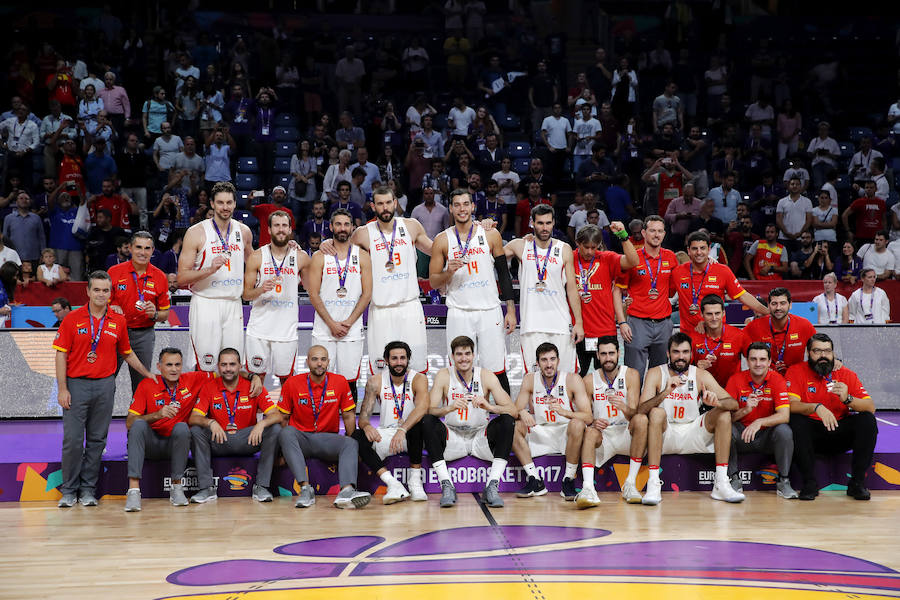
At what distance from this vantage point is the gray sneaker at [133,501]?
784 cm

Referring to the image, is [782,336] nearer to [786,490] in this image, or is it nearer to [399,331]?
[786,490]

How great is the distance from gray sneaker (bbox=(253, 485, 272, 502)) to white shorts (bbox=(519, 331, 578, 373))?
8.22ft

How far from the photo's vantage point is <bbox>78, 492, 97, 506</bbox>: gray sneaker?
809 cm

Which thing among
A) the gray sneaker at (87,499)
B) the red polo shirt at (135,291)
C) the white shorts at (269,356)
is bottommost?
the gray sneaker at (87,499)

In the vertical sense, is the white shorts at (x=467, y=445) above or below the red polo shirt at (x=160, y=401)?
below

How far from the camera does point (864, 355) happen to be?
1106 centimetres

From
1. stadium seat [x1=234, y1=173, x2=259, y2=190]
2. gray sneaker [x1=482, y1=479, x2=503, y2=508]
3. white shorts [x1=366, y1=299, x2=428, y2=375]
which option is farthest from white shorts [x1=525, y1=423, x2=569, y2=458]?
stadium seat [x1=234, y1=173, x2=259, y2=190]

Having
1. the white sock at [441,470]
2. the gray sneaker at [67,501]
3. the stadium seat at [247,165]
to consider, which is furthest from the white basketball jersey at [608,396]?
the stadium seat at [247,165]

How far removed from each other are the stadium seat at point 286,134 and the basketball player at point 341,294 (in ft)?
28.8

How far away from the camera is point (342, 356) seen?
866cm

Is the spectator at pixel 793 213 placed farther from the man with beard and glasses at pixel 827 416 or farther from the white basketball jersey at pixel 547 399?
the white basketball jersey at pixel 547 399

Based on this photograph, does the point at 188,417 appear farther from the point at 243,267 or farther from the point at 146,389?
the point at 243,267

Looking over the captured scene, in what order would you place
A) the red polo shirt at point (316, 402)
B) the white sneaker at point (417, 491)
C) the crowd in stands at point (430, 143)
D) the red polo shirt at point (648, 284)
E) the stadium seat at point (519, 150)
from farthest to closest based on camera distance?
1. the stadium seat at point (519, 150)
2. the crowd in stands at point (430, 143)
3. the red polo shirt at point (648, 284)
4. the red polo shirt at point (316, 402)
5. the white sneaker at point (417, 491)

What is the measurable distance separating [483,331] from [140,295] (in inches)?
119
